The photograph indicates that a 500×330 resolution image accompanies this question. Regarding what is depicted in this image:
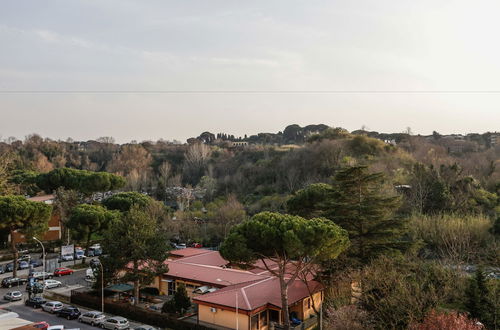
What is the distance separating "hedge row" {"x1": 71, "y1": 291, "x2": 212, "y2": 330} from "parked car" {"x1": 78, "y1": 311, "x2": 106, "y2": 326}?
4.60ft

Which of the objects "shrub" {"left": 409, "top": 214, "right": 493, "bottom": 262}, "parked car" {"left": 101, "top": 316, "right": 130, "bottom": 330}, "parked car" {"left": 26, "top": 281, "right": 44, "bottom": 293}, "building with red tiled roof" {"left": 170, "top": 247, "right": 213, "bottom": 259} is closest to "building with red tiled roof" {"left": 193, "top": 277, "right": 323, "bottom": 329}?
"parked car" {"left": 101, "top": 316, "right": 130, "bottom": 330}

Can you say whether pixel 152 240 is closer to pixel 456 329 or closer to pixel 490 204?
pixel 456 329

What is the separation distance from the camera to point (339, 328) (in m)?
16.6

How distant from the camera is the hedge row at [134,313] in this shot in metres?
23.0

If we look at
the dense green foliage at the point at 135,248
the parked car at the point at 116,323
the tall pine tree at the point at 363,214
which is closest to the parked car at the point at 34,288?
the dense green foliage at the point at 135,248

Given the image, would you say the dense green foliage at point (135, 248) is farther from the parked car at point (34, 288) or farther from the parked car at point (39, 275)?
the parked car at point (39, 275)

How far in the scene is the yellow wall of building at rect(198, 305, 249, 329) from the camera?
862 inches

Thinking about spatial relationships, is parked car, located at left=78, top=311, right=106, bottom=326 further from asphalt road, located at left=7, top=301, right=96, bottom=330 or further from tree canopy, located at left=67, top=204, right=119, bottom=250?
tree canopy, located at left=67, top=204, right=119, bottom=250

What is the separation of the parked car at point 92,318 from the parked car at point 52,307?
7.49ft

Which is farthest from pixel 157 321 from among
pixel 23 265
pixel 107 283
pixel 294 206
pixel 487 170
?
pixel 487 170

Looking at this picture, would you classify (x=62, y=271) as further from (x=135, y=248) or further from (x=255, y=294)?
(x=255, y=294)

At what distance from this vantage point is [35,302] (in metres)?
27.5

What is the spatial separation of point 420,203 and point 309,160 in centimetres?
2284

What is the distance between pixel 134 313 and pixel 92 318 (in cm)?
240
